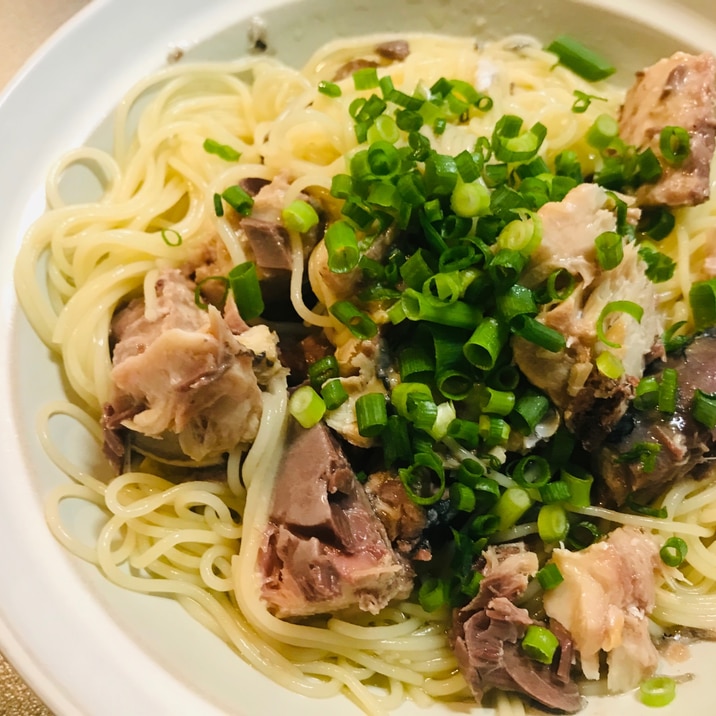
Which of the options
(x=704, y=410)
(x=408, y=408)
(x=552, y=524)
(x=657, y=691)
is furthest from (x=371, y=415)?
(x=657, y=691)

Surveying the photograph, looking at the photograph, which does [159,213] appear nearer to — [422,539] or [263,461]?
[263,461]

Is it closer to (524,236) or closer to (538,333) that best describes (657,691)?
(538,333)

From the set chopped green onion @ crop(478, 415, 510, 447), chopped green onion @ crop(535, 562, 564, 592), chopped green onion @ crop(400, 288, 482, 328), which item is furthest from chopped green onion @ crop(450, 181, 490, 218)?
chopped green onion @ crop(535, 562, 564, 592)

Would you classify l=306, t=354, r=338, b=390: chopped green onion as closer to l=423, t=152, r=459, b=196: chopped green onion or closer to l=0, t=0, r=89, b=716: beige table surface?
l=423, t=152, r=459, b=196: chopped green onion

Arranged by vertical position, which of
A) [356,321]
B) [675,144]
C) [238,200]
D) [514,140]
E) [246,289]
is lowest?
[246,289]

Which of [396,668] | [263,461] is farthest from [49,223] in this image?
[396,668]

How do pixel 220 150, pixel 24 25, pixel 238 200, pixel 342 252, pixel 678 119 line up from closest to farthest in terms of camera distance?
pixel 342 252 → pixel 238 200 → pixel 678 119 → pixel 220 150 → pixel 24 25
